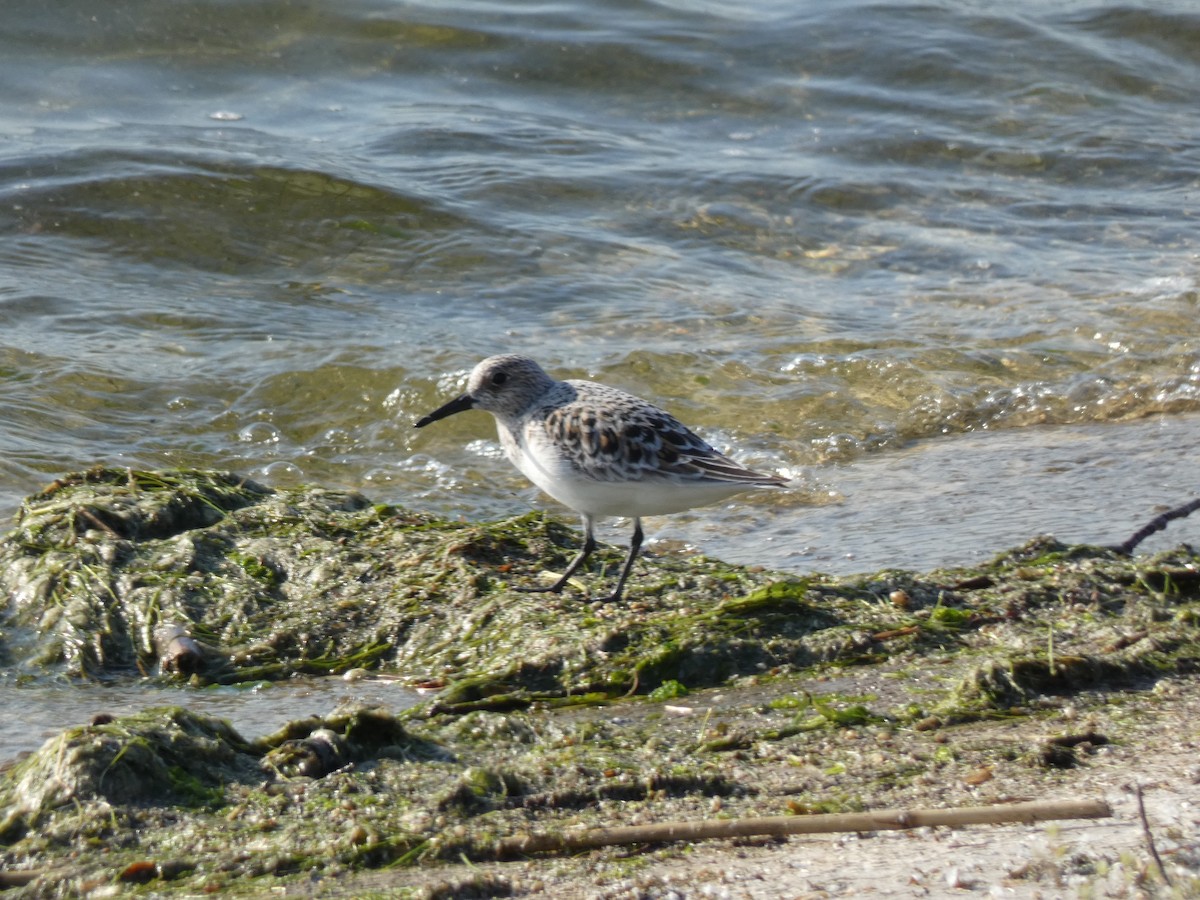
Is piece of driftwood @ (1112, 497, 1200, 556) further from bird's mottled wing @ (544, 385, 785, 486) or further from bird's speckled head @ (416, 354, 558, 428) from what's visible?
bird's speckled head @ (416, 354, 558, 428)

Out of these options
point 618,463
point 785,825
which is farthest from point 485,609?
point 785,825

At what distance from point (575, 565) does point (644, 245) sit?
580 centimetres

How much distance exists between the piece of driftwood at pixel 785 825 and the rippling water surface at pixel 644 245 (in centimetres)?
258

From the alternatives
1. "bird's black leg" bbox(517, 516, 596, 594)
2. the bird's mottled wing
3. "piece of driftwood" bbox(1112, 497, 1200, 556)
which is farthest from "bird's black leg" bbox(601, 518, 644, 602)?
"piece of driftwood" bbox(1112, 497, 1200, 556)

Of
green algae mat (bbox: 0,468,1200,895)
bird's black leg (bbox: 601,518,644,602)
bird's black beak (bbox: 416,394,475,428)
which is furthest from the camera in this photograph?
bird's black beak (bbox: 416,394,475,428)

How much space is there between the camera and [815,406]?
824cm

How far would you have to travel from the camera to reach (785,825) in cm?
318

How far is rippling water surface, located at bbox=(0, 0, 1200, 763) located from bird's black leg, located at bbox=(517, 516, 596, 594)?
110 centimetres

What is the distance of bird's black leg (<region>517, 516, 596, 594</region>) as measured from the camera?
16.4 ft

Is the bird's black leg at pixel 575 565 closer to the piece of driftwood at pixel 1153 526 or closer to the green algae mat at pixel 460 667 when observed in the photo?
the green algae mat at pixel 460 667

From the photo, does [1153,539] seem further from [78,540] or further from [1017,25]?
[1017,25]

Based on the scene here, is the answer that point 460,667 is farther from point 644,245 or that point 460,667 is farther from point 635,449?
point 644,245

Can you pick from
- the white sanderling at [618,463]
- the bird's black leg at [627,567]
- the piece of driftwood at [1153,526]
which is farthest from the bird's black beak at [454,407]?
the piece of driftwood at [1153,526]

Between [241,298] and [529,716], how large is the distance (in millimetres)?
6066
